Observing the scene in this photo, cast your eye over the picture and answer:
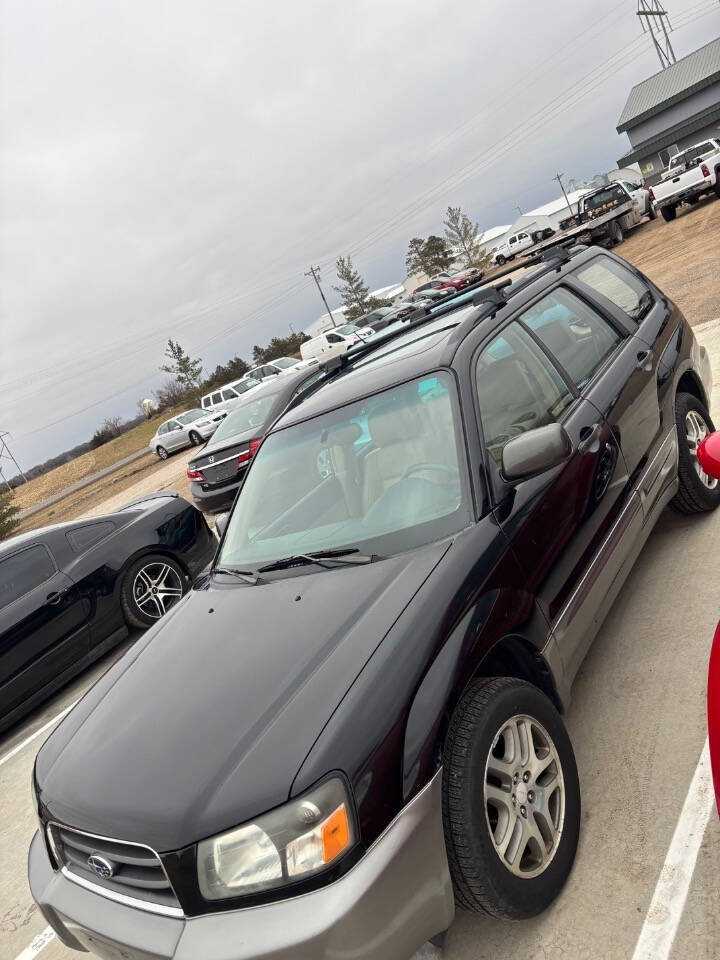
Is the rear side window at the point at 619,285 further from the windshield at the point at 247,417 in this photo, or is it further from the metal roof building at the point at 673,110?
the metal roof building at the point at 673,110

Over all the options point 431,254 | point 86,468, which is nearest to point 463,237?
point 431,254

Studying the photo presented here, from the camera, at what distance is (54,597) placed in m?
6.05

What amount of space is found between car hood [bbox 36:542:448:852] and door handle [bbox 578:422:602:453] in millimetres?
1040

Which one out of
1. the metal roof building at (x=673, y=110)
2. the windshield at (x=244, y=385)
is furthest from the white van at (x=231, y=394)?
the metal roof building at (x=673, y=110)

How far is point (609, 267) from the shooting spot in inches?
189

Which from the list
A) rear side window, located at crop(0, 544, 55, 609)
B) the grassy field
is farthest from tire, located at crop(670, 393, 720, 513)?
the grassy field

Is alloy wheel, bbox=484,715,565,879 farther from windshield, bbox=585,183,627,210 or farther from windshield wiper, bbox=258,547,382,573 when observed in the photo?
windshield, bbox=585,183,627,210

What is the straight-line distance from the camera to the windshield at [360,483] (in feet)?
9.53

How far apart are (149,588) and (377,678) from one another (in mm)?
4989

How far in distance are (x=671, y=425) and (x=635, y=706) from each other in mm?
1750

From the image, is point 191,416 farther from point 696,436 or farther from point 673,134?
point 673,134

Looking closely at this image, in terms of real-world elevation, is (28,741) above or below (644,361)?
below

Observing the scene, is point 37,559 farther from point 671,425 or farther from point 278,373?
point 278,373

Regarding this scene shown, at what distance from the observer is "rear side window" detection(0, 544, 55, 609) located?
239 inches
